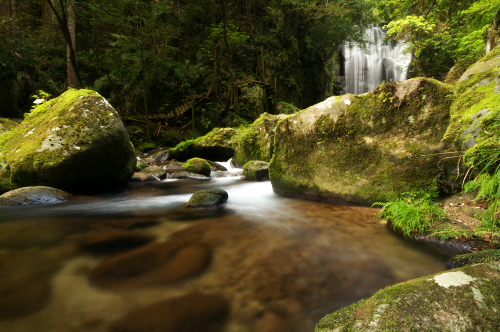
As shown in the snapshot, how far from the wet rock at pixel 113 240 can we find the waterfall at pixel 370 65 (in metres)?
25.3

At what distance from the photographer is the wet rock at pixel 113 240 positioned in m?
2.72

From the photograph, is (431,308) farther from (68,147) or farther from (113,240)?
(68,147)

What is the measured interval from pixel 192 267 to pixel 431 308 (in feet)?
5.99

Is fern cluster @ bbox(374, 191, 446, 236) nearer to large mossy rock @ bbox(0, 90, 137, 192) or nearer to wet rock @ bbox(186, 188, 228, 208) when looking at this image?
wet rock @ bbox(186, 188, 228, 208)

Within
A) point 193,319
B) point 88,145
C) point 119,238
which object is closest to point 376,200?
point 193,319

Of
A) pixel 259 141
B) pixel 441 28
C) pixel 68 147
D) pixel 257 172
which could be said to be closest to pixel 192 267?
pixel 68 147

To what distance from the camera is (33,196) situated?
4.51m

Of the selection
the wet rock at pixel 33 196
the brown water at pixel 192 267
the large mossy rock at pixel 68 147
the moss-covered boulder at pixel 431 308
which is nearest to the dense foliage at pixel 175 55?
the large mossy rock at pixel 68 147

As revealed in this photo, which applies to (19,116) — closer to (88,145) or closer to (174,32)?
(174,32)

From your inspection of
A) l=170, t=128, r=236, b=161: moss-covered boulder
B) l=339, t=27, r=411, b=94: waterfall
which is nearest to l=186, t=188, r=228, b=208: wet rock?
l=170, t=128, r=236, b=161: moss-covered boulder

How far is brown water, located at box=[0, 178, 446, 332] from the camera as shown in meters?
1.67

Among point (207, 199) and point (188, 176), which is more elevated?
point (188, 176)

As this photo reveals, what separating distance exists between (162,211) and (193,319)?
9.21ft

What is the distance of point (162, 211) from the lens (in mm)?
4211
